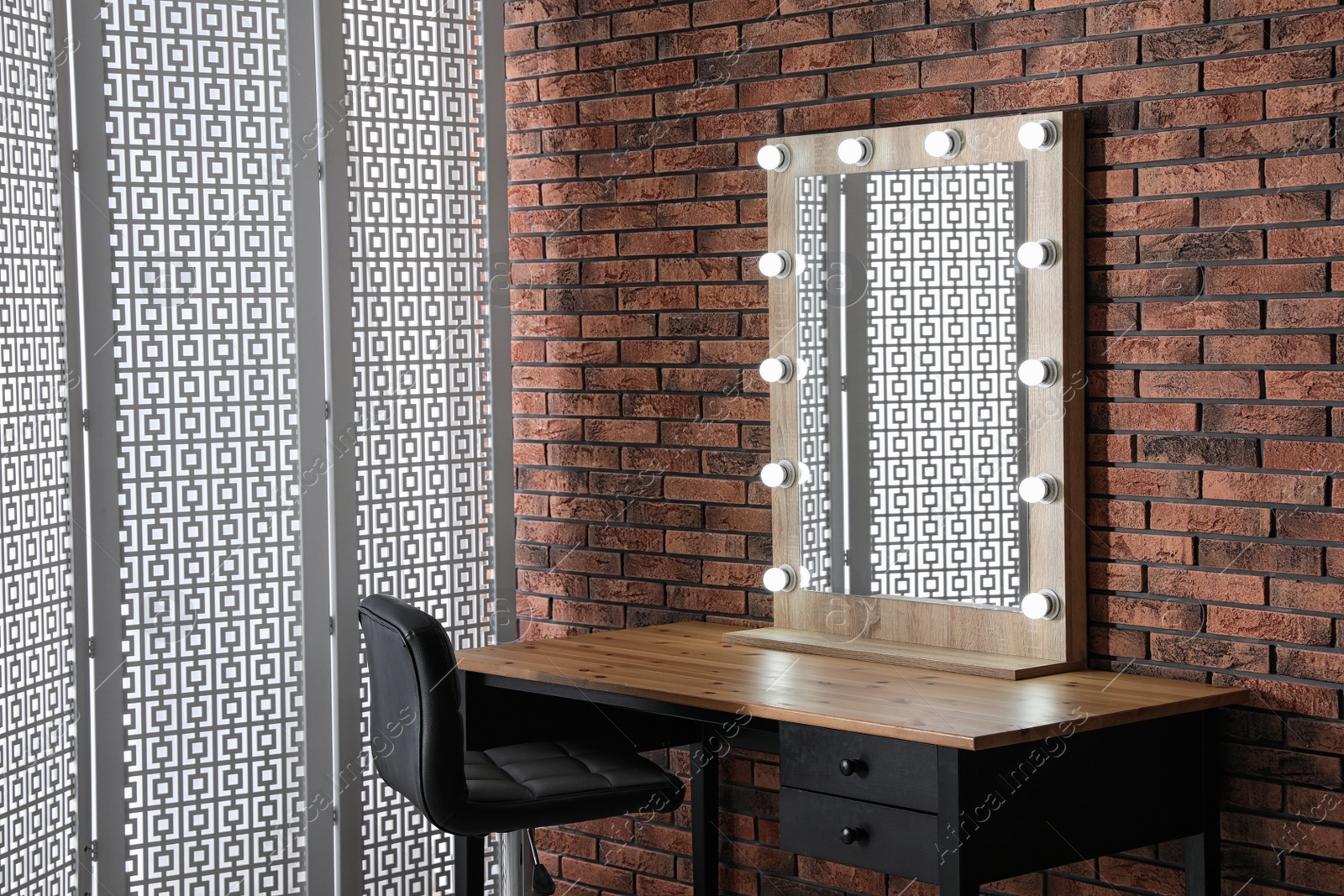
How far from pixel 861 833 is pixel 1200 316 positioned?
1.10 meters

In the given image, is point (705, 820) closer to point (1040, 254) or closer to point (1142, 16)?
point (1040, 254)

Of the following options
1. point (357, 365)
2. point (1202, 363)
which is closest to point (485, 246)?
point (357, 365)

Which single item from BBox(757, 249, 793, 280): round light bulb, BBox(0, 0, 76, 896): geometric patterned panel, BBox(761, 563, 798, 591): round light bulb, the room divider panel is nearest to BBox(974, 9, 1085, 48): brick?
BBox(757, 249, 793, 280): round light bulb

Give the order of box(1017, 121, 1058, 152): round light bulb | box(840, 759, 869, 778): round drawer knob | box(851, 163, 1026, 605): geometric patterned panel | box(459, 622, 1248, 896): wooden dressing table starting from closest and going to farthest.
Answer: box(459, 622, 1248, 896): wooden dressing table, box(840, 759, 869, 778): round drawer knob, box(1017, 121, 1058, 152): round light bulb, box(851, 163, 1026, 605): geometric patterned panel

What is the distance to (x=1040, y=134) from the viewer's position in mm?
2918

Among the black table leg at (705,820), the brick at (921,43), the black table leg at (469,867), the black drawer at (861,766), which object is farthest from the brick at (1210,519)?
the black table leg at (469,867)

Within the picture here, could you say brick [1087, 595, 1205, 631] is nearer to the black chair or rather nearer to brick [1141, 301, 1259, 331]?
brick [1141, 301, 1259, 331]

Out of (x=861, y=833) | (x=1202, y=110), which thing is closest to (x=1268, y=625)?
(x=861, y=833)

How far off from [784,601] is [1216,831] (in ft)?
3.36

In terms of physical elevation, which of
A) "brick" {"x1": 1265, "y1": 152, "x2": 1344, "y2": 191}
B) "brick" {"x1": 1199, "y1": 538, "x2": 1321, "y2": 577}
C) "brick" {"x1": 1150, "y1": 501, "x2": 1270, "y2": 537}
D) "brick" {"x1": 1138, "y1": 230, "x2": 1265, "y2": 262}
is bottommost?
"brick" {"x1": 1199, "y1": 538, "x2": 1321, "y2": 577}

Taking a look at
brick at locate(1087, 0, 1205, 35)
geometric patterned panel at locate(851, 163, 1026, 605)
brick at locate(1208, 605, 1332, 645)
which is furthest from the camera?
geometric patterned panel at locate(851, 163, 1026, 605)

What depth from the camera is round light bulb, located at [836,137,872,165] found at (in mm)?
3211

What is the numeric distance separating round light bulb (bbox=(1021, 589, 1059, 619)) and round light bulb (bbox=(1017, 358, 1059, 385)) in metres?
0.39

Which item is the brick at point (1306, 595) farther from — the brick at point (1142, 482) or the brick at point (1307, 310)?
the brick at point (1307, 310)
